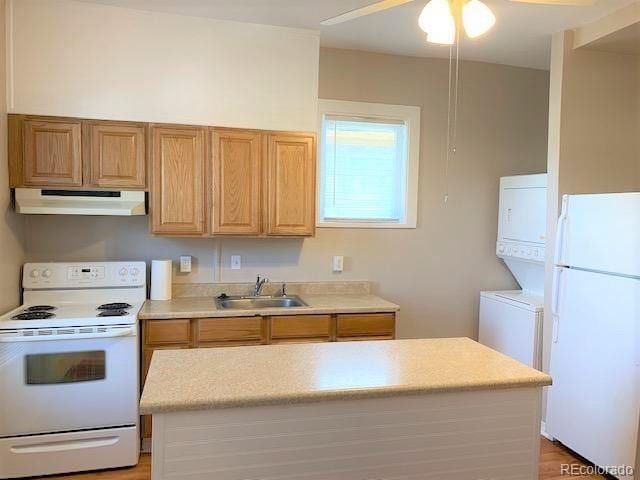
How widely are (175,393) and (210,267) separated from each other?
2.05 meters

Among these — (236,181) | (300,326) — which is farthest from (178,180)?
(300,326)

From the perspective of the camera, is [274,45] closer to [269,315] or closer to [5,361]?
[269,315]

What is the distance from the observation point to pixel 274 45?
3295 millimetres

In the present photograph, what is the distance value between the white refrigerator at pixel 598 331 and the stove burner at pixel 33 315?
3049mm

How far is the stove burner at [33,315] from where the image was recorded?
269 centimetres

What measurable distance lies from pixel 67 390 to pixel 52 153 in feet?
4.55

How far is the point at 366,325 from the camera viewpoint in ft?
10.7

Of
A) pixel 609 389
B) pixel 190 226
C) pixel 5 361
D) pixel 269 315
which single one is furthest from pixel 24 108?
pixel 609 389

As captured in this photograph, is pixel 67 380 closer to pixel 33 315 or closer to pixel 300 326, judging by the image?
pixel 33 315

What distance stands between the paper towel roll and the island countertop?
1.39m

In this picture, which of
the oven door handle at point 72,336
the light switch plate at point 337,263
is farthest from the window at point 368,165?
the oven door handle at point 72,336

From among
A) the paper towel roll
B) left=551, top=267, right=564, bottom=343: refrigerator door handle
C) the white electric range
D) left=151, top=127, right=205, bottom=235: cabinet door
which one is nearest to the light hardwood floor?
the white electric range

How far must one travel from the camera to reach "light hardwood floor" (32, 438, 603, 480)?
274cm

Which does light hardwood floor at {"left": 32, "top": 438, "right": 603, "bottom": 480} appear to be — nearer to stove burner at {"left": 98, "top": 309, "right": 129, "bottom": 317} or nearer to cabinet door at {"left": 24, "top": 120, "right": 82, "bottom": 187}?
stove burner at {"left": 98, "top": 309, "right": 129, "bottom": 317}
